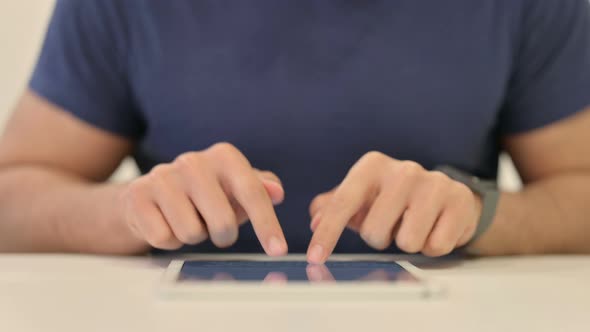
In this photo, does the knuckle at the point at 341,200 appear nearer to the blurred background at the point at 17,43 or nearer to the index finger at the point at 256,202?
the index finger at the point at 256,202

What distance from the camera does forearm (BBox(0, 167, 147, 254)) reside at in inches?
21.9

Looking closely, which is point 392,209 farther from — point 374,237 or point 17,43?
point 17,43

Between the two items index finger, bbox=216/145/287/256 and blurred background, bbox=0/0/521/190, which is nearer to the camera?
index finger, bbox=216/145/287/256

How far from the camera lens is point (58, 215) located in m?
0.60

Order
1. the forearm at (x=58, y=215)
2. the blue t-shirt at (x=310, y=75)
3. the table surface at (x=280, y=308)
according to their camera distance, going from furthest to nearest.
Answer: the blue t-shirt at (x=310, y=75) < the forearm at (x=58, y=215) < the table surface at (x=280, y=308)

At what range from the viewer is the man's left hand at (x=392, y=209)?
0.44 metres

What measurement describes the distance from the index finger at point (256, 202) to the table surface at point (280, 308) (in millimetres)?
77

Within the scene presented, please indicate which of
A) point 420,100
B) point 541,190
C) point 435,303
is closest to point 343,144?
point 420,100

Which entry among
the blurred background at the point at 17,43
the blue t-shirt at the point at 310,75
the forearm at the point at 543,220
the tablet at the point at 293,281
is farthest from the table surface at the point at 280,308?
the blurred background at the point at 17,43

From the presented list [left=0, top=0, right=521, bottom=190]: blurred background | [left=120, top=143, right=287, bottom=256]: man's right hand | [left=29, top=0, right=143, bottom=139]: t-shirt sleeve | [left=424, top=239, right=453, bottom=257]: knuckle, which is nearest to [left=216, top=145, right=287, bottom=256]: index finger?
[left=120, top=143, right=287, bottom=256]: man's right hand

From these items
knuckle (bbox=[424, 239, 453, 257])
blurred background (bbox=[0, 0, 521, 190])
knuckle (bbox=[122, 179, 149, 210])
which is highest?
knuckle (bbox=[424, 239, 453, 257])

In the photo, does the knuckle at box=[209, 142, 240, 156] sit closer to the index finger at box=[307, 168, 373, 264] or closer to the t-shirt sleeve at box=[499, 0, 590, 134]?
the index finger at box=[307, 168, 373, 264]

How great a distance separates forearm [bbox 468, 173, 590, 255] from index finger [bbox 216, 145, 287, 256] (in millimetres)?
195

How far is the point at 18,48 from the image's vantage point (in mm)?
1284
